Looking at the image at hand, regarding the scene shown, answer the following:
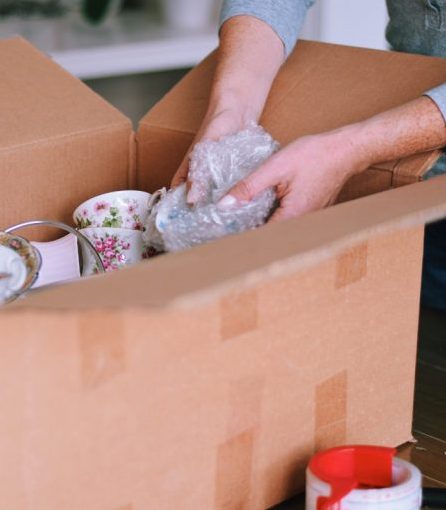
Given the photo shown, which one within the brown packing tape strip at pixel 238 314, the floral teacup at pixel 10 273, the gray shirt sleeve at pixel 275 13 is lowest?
the floral teacup at pixel 10 273

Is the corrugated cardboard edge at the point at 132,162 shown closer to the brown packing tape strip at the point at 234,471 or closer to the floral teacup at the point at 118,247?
the floral teacup at the point at 118,247

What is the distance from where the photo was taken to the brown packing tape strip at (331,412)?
0.83 meters

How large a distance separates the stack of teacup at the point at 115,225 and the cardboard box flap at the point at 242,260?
318mm

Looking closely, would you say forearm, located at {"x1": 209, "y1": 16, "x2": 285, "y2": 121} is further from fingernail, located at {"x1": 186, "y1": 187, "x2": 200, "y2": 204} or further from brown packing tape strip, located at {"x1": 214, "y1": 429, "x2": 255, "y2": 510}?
brown packing tape strip, located at {"x1": 214, "y1": 429, "x2": 255, "y2": 510}

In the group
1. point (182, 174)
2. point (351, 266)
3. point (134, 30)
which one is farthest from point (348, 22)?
point (351, 266)

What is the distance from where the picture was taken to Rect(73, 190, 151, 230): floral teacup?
1.02 m

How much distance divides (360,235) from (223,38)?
1.70 feet

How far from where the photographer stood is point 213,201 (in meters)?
0.92

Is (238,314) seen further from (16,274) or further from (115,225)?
(115,225)

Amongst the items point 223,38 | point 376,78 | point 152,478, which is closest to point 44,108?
point 223,38

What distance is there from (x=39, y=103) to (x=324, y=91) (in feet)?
0.95

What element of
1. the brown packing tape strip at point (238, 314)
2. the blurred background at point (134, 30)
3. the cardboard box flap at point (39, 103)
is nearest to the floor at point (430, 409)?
the brown packing tape strip at point (238, 314)

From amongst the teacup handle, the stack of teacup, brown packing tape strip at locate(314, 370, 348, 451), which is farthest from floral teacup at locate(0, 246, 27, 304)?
brown packing tape strip at locate(314, 370, 348, 451)

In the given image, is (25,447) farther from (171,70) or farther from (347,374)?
(171,70)
